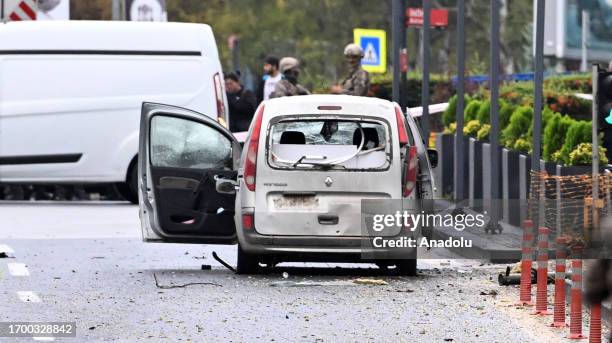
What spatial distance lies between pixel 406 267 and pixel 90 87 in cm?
1118

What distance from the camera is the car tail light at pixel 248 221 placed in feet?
51.9

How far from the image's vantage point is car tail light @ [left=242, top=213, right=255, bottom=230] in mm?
A: 15828

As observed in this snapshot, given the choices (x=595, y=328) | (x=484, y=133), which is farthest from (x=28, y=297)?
(x=484, y=133)

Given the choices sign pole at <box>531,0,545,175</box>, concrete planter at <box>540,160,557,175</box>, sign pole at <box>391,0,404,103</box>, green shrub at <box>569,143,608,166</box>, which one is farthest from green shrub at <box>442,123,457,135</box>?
sign pole at <box>531,0,545,175</box>

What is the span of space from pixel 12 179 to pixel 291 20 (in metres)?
43.0

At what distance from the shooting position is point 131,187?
2709 cm

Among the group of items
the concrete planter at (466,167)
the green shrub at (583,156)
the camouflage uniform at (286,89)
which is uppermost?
the camouflage uniform at (286,89)

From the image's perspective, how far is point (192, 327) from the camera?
1227 centimetres

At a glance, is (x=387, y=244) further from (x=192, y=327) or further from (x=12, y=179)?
(x=12, y=179)

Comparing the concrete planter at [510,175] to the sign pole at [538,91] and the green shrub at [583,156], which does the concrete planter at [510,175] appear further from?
the sign pole at [538,91]

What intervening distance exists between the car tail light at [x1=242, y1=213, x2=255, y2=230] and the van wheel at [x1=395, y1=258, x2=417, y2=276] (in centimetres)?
127

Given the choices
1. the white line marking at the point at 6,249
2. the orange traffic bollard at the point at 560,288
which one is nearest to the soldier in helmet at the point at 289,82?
the white line marking at the point at 6,249

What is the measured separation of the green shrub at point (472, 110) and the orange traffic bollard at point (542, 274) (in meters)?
14.3

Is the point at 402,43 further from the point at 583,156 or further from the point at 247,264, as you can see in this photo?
the point at 247,264
